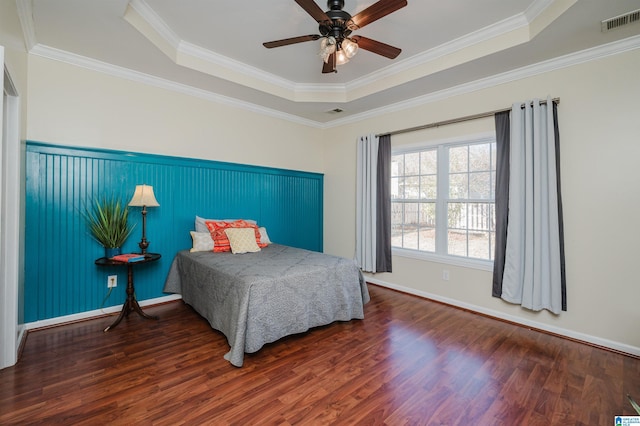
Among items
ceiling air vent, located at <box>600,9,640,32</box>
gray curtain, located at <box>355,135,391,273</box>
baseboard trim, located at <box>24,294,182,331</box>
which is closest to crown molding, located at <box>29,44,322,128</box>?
gray curtain, located at <box>355,135,391,273</box>

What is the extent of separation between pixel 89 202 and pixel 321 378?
9.19 ft

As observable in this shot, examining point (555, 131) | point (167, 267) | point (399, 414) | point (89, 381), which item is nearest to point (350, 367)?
point (399, 414)

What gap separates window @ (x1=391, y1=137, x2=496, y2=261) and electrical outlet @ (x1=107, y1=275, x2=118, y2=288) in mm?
3455

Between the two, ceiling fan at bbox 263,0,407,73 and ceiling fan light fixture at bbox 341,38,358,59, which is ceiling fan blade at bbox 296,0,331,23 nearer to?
ceiling fan at bbox 263,0,407,73

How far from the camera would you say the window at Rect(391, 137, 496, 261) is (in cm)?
335

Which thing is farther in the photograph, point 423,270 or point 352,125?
point 352,125

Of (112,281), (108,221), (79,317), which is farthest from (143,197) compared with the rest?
(79,317)

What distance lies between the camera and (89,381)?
6.37 feet

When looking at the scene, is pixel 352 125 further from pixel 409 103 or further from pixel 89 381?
pixel 89 381

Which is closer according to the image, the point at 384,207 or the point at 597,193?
the point at 597,193

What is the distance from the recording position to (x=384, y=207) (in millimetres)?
4164

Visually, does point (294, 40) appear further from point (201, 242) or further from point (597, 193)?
point (597, 193)

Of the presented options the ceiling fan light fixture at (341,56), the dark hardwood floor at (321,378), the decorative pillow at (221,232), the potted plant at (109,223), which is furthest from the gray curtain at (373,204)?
the potted plant at (109,223)

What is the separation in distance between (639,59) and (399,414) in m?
3.33
